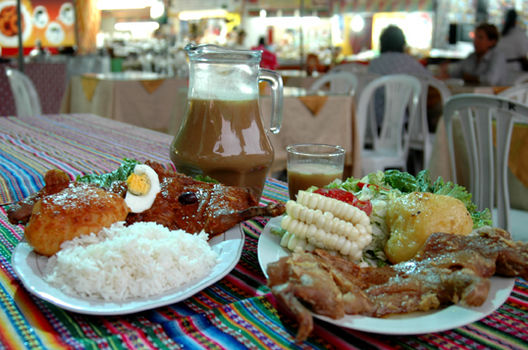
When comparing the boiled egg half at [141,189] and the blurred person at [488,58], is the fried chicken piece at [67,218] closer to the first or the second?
the boiled egg half at [141,189]

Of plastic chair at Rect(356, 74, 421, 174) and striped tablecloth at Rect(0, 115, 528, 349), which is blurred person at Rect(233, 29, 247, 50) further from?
striped tablecloth at Rect(0, 115, 528, 349)

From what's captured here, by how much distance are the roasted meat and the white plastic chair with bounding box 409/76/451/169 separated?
3000mm

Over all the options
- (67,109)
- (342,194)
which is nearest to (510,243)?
(342,194)

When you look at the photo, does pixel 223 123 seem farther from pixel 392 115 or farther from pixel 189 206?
pixel 392 115

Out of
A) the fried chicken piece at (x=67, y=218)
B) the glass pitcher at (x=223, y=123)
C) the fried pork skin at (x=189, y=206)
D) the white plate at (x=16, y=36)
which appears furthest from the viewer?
the white plate at (x=16, y=36)

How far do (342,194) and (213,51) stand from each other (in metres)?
0.38

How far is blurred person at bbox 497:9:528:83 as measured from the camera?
572cm

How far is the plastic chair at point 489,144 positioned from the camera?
5.91 feet

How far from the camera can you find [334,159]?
1.01 metres

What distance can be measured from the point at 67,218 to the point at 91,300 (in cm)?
13

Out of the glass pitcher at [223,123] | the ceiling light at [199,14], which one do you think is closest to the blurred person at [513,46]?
the glass pitcher at [223,123]

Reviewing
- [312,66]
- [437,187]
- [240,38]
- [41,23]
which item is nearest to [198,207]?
[437,187]

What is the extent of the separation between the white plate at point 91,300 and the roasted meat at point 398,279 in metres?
0.10

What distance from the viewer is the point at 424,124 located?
11.6ft
